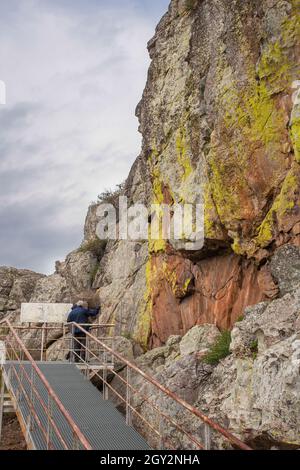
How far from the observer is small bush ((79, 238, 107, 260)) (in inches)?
938

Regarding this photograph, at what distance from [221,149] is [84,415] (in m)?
6.49

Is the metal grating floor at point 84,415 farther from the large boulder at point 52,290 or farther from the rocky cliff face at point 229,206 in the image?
the large boulder at point 52,290

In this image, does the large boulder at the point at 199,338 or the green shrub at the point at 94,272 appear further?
the green shrub at the point at 94,272

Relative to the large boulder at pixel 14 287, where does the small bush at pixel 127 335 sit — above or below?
below

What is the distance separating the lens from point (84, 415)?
949 centimetres

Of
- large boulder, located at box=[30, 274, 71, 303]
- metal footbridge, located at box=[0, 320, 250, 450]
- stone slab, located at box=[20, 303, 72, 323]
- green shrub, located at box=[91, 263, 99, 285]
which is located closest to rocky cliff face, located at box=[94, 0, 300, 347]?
stone slab, located at box=[20, 303, 72, 323]

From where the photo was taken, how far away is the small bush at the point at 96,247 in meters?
23.8

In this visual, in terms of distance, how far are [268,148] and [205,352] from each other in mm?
4471

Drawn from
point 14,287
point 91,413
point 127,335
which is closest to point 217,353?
point 91,413

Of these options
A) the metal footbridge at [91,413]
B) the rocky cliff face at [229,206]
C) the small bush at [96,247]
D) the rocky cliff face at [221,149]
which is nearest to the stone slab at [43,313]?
the rocky cliff face at [229,206]

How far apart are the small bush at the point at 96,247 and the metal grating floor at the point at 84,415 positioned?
39.2ft

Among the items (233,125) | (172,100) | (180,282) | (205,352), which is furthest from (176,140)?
(205,352)

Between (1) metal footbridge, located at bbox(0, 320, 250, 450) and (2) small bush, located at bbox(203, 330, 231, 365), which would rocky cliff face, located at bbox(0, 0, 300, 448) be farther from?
(1) metal footbridge, located at bbox(0, 320, 250, 450)

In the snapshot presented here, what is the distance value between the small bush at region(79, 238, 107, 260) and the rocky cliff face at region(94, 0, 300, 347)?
24.4 feet
